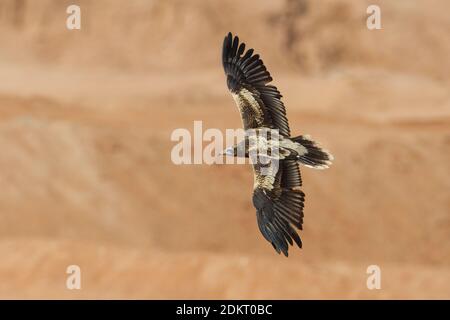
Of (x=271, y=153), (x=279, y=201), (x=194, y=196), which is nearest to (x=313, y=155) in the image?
(x=271, y=153)

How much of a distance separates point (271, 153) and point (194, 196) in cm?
1453

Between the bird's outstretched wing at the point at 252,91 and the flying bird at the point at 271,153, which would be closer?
the flying bird at the point at 271,153

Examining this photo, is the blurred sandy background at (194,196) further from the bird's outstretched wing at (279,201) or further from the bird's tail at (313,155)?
the bird's tail at (313,155)

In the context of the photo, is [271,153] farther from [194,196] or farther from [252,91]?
[194,196]

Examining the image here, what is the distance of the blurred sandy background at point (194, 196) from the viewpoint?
24.9 m

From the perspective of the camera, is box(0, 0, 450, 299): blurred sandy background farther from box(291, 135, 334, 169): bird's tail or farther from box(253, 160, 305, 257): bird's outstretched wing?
box(291, 135, 334, 169): bird's tail

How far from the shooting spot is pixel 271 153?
11680 mm

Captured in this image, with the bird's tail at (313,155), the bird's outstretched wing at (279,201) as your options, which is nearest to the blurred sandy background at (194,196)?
the bird's outstretched wing at (279,201)

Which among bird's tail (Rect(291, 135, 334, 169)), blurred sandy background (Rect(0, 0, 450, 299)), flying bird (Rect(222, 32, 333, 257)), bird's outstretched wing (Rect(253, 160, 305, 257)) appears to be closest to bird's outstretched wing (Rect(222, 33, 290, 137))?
flying bird (Rect(222, 32, 333, 257))

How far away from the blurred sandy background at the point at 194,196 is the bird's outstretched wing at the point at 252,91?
13112mm

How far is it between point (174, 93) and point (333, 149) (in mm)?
7357

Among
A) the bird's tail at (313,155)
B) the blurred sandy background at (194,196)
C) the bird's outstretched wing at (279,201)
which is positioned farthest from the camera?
the blurred sandy background at (194,196)

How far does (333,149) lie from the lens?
88.7ft

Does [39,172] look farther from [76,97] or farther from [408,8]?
[408,8]
